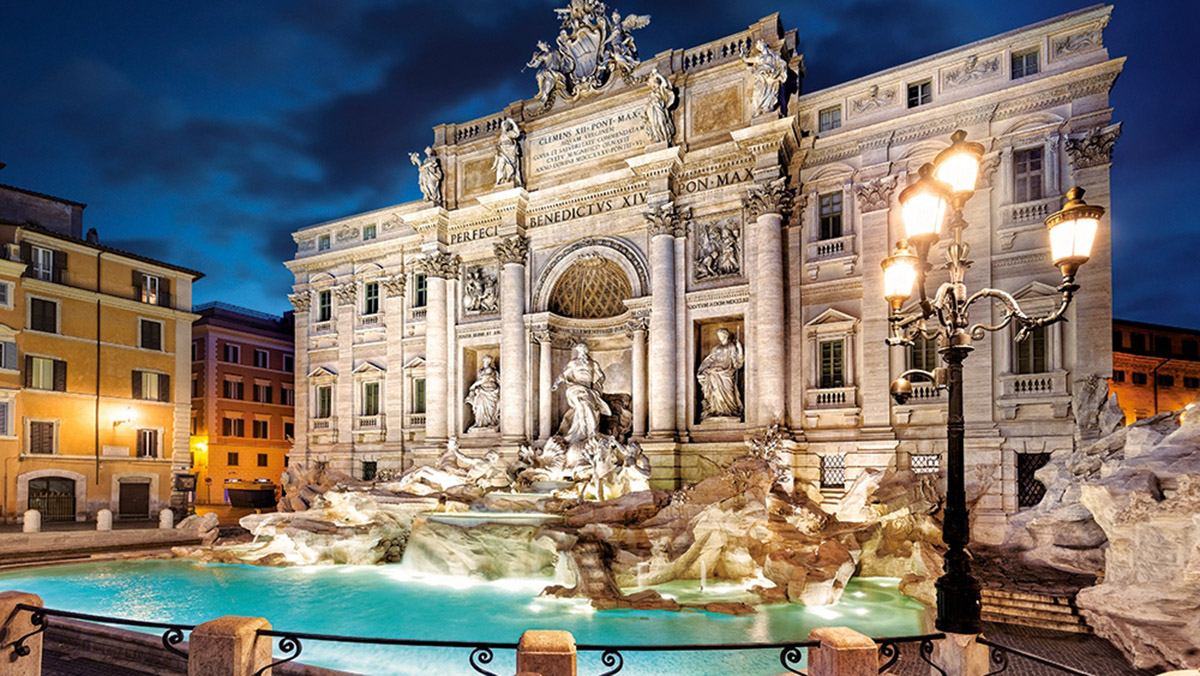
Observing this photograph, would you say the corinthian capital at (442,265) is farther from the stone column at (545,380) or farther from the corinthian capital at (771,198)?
the corinthian capital at (771,198)

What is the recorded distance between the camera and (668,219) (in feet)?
69.7

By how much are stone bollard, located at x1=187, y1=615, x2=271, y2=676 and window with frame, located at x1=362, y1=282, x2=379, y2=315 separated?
24102 mm

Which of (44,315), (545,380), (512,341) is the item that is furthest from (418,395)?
(44,315)

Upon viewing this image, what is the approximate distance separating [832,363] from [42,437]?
29.6m

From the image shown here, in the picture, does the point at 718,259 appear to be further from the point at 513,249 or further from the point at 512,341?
the point at 512,341

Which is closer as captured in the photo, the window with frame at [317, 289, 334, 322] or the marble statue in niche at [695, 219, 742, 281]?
the marble statue in niche at [695, 219, 742, 281]

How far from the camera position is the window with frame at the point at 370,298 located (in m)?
28.5

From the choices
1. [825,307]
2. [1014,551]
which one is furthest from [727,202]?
[1014,551]

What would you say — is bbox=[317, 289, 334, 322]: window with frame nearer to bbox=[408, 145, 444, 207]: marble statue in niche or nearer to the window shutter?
bbox=[408, 145, 444, 207]: marble statue in niche

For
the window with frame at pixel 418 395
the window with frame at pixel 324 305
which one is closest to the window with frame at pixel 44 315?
the window with frame at pixel 324 305

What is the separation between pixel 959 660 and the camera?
20.0 feet

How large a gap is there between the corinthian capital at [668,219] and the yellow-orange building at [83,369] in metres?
23.7

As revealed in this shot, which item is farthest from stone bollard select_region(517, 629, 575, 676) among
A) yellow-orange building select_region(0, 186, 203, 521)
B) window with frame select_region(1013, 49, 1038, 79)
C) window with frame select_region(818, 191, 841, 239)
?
yellow-orange building select_region(0, 186, 203, 521)

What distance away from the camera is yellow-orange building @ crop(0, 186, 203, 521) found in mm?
25766
